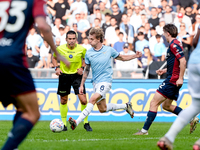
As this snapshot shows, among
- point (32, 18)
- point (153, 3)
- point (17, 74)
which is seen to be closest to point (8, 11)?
point (32, 18)

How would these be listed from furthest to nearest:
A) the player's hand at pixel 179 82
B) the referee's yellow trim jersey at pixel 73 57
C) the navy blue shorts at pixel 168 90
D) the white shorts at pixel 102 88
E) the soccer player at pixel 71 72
Answer: 1. the referee's yellow trim jersey at pixel 73 57
2. the soccer player at pixel 71 72
3. the white shorts at pixel 102 88
4. the navy blue shorts at pixel 168 90
5. the player's hand at pixel 179 82

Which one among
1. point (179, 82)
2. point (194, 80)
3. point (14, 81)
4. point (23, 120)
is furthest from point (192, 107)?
point (179, 82)

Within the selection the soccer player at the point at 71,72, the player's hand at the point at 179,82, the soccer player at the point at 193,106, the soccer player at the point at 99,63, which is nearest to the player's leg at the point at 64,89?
the soccer player at the point at 71,72

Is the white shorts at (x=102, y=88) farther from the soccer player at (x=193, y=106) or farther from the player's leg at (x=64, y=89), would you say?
the soccer player at (x=193, y=106)

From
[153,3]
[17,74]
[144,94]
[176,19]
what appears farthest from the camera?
[153,3]

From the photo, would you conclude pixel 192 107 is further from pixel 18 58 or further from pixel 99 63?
pixel 99 63

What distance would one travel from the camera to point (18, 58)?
388 centimetres

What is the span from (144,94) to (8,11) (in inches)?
381

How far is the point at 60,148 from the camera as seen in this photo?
18.2 feet

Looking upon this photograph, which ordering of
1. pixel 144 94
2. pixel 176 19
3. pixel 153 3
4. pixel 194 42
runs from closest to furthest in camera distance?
pixel 194 42
pixel 144 94
pixel 176 19
pixel 153 3

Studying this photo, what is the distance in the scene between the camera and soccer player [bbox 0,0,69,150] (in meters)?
3.84

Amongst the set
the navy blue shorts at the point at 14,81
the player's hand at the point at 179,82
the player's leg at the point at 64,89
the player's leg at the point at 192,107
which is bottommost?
the player's leg at the point at 64,89

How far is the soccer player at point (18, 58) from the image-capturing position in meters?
3.84

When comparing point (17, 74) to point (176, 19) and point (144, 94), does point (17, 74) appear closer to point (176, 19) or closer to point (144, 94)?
point (144, 94)
